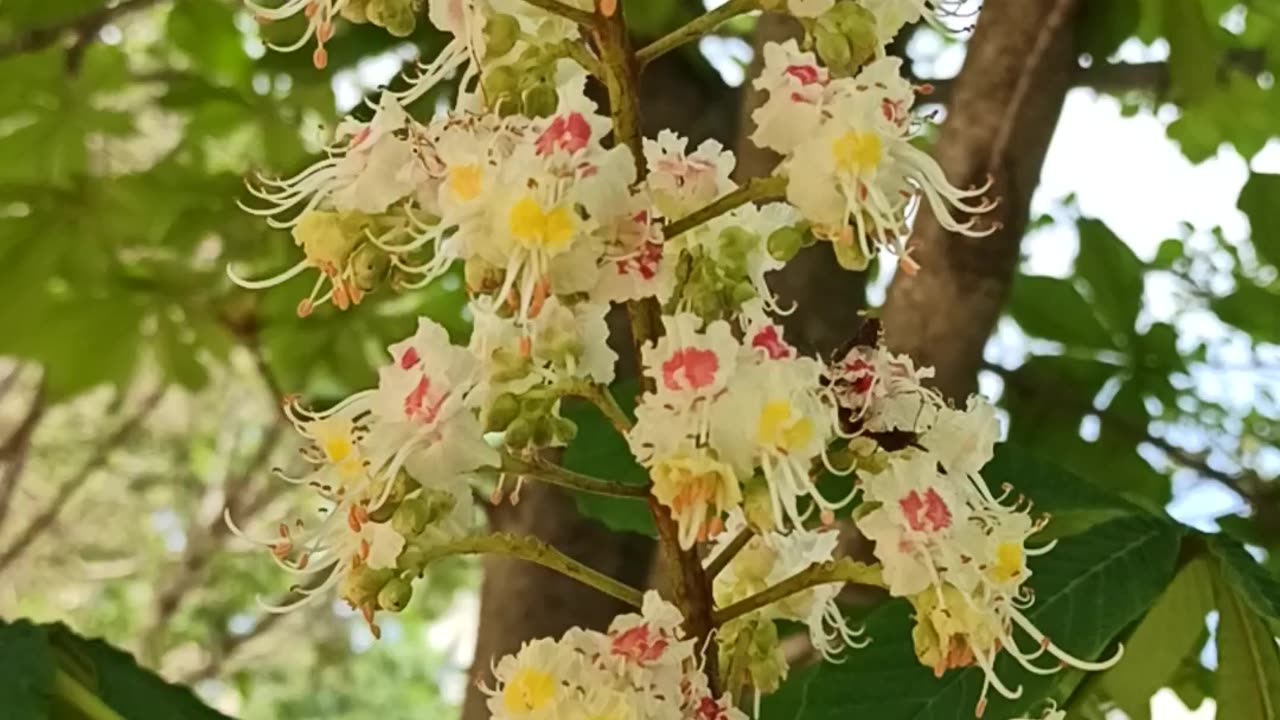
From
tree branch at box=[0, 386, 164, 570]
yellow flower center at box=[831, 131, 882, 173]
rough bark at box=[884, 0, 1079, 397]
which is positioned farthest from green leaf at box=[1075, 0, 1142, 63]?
tree branch at box=[0, 386, 164, 570]

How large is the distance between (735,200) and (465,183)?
0.05 metres

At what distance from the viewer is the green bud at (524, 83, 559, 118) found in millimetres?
280

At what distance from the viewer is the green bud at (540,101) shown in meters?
0.28

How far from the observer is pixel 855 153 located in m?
0.27

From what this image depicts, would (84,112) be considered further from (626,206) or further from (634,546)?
(626,206)

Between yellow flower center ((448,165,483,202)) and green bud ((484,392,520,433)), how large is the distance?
39 mm

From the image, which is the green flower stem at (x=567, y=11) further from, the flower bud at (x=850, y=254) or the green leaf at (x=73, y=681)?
the green leaf at (x=73, y=681)

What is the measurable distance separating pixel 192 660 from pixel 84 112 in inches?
31.3

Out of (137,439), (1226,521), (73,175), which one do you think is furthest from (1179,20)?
(137,439)

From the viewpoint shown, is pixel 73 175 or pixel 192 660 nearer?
pixel 73 175

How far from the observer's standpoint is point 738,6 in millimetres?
291

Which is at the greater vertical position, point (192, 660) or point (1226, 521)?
point (1226, 521)

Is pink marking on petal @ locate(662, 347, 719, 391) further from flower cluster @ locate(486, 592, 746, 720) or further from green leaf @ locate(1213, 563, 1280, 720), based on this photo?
green leaf @ locate(1213, 563, 1280, 720)

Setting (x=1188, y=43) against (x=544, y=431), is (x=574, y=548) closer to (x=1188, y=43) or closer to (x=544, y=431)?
(x=1188, y=43)
